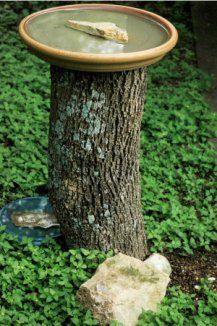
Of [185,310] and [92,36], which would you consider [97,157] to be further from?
[185,310]

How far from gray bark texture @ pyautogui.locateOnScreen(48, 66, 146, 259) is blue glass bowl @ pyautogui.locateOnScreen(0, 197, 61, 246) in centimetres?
16

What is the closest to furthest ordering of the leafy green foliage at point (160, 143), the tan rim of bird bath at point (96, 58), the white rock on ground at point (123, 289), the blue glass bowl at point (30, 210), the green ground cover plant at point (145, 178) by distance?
the tan rim of bird bath at point (96, 58) < the white rock on ground at point (123, 289) < the green ground cover plant at point (145, 178) < the blue glass bowl at point (30, 210) < the leafy green foliage at point (160, 143)

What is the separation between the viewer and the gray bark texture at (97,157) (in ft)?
9.55

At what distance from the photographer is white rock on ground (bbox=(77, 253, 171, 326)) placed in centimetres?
298

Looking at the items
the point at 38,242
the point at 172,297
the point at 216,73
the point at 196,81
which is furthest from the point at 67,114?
the point at 216,73

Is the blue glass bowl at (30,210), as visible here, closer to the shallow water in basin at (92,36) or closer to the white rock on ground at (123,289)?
the white rock on ground at (123,289)

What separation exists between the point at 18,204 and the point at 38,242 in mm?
400

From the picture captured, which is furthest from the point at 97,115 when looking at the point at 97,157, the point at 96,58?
the point at 96,58

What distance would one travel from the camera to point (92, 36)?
9.93ft

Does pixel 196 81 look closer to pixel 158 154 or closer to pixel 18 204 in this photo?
pixel 158 154

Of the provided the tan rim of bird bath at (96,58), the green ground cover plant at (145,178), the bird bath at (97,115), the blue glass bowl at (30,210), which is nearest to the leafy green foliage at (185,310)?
the green ground cover plant at (145,178)

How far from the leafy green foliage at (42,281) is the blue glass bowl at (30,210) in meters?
0.08

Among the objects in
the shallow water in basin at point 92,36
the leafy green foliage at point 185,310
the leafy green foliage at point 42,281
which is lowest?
the leafy green foliage at point 185,310

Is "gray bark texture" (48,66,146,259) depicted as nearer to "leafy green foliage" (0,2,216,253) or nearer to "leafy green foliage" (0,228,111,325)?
"leafy green foliage" (0,228,111,325)
